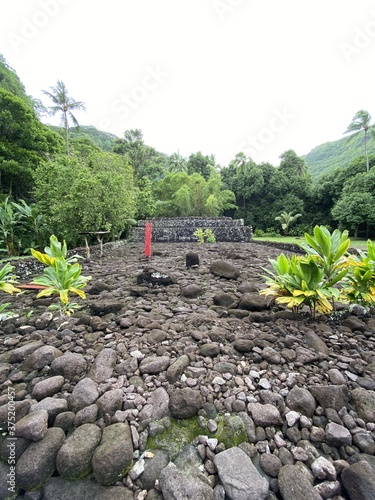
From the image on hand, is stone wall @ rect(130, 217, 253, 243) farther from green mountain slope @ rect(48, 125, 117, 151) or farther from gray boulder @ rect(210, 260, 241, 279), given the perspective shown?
green mountain slope @ rect(48, 125, 117, 151)

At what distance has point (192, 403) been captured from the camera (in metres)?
1.38

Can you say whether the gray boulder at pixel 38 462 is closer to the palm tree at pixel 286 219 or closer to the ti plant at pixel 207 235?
the ti plant at pixel 207 235

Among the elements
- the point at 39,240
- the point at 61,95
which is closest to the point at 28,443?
the point at 39,240

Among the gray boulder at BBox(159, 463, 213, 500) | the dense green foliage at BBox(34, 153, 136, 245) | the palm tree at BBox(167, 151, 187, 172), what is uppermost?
the palm tree at BBox(167, 151, 187, 172)

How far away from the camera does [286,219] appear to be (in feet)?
71.1

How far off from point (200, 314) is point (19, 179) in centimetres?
1296

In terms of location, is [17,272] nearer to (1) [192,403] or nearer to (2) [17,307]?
(2) [17,307]

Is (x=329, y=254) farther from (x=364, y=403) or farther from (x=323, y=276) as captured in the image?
(x=364, y=403)

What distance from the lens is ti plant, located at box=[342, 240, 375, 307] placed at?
7.55 feet

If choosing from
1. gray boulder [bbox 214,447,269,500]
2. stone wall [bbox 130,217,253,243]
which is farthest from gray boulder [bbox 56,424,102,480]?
stone wall [bbox 130,217,253,243]

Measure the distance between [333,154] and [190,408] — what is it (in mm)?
53328

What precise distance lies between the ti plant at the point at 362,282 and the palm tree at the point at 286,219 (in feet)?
67.2

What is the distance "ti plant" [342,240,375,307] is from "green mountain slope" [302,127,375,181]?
35.7 meters

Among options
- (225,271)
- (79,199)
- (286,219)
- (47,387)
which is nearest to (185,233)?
(79,199)
